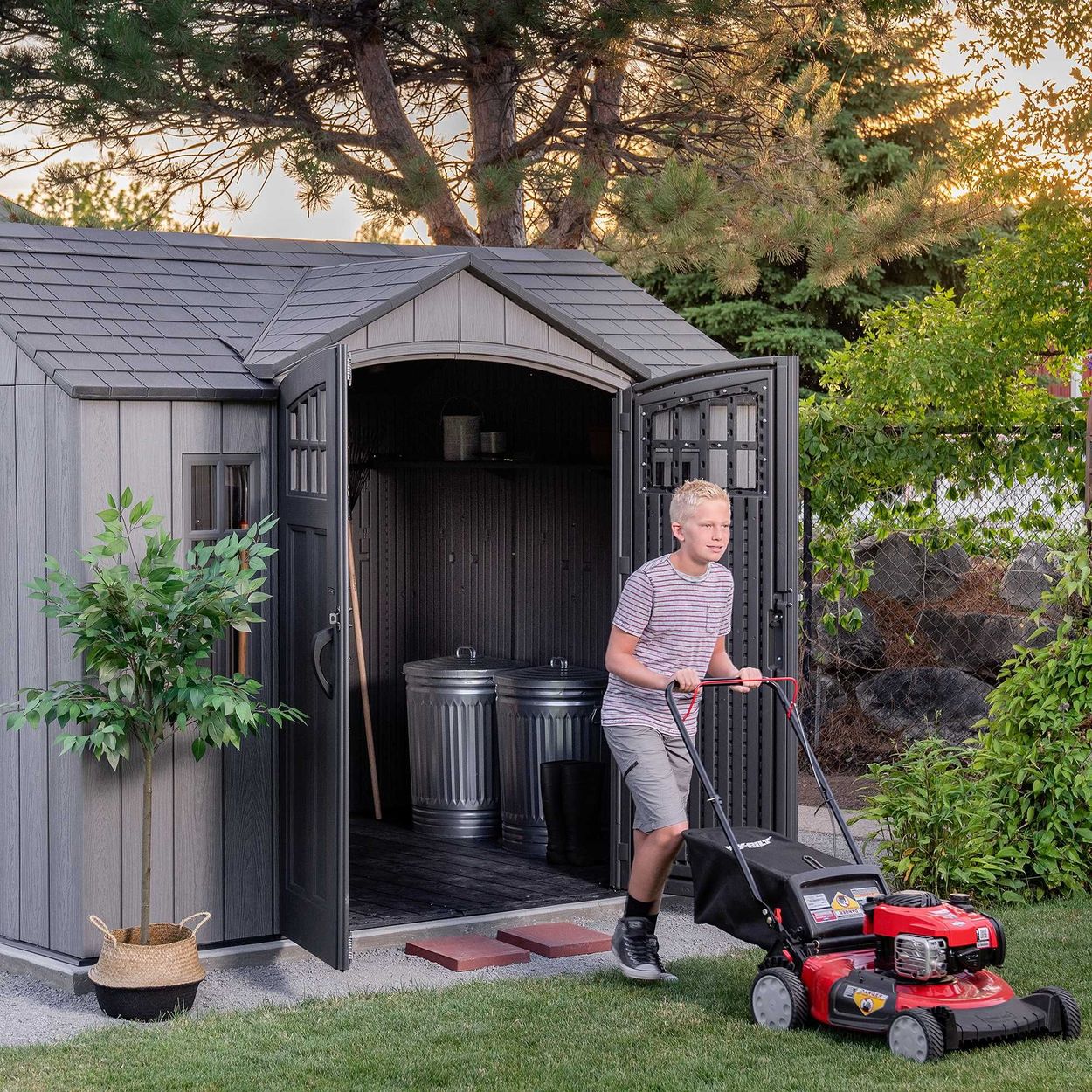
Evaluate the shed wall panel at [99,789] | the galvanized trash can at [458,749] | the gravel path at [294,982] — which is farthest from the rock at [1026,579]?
the shed wall panel at [99,789]

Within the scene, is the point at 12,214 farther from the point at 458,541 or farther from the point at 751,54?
the point at 751,54

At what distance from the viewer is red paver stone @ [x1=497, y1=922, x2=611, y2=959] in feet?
19.8

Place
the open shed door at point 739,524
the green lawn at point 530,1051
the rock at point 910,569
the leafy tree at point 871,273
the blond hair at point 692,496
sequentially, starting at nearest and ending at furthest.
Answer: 1. the green lawn at point 530,1051
2. the blond hair at point 692,496
3. the open shed door at point 739,524
4. the rock at point 910,569
5. the leafy tree at point 871,273

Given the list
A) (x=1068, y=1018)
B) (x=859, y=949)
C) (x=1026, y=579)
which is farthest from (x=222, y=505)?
(x=1026, y=579)

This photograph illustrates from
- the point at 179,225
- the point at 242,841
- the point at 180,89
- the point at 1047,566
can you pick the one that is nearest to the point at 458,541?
the point at 242,841

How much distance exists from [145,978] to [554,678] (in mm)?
2865

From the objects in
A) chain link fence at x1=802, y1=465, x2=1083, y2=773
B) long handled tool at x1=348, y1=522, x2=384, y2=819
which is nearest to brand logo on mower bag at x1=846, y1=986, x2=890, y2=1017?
long handled tool at x1=348, y1=522, x2=384, y2=819

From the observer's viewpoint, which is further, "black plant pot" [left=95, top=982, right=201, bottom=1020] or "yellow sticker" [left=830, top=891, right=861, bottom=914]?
"black plant pot" [left=95, top=982, right=201, bottom=1020]

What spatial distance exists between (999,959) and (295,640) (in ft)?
8.82

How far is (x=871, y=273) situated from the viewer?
18.9m

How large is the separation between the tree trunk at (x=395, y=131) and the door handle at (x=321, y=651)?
6.61 meters

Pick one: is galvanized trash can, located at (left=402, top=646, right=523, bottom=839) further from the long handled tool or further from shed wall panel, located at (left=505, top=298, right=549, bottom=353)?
shed wall panel, located at (left=505, top=298, right=549, bottom=353)

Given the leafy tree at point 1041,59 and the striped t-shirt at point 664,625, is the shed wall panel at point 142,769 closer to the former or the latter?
the striped t-shirt at point 664,625

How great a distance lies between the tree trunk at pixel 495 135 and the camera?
11.6 meters
